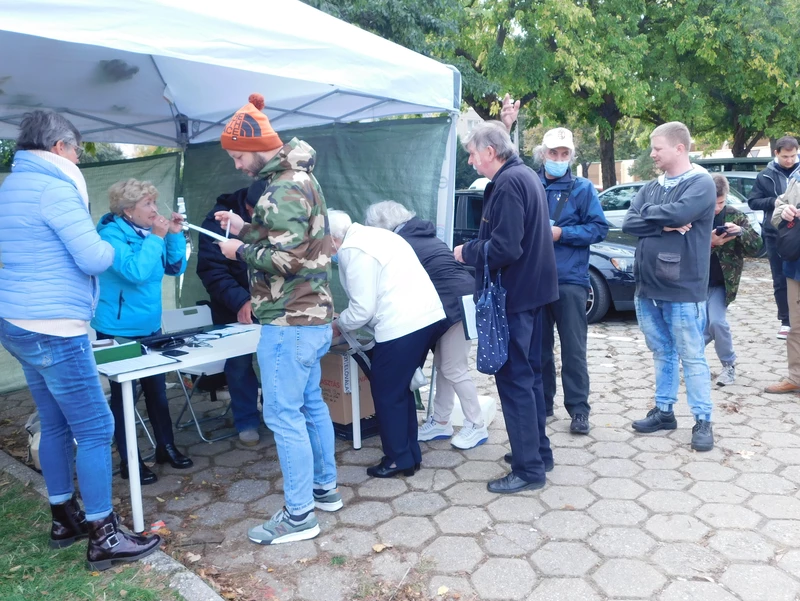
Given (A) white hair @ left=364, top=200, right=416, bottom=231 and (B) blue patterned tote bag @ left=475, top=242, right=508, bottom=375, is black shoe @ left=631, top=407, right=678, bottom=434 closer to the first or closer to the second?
(B) blue patterned tote bag @ left=475, top=242, right=508, bottom=375

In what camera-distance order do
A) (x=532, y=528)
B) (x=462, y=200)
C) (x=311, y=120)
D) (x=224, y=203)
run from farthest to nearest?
(x=462, y=200) < (x=311, y=120) < (x=224, y=203) < (x=532, y=528)

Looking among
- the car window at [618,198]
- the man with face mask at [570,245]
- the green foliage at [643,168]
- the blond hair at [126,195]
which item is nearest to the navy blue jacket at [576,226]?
the man with face mask at [570,245]

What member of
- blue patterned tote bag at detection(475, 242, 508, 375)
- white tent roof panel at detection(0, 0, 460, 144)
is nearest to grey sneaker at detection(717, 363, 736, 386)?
blue patterned tote bag at detection(475, 242, 508, 375)

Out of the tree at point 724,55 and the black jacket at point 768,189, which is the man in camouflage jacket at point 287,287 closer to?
the black jacket at point 768,189

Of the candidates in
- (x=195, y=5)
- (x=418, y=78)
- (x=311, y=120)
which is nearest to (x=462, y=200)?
(x=311, y=120)

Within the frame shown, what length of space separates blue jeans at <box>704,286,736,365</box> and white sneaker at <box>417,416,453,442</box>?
216cm

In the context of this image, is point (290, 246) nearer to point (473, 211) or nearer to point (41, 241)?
point (41, 241)

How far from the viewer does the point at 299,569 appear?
3002 mm

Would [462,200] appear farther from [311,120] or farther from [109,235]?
[109,235]

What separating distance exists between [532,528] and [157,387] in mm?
2142

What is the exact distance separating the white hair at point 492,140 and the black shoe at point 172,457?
95.7 inches

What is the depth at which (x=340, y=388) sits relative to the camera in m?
4.43

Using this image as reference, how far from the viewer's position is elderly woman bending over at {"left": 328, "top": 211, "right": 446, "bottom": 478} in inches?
→ 140

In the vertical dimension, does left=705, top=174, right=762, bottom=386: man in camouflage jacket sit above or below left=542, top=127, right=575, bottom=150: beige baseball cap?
below
